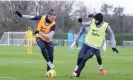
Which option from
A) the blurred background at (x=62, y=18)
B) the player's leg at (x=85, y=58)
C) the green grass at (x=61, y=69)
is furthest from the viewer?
the blurred background at (x=62, y=18)

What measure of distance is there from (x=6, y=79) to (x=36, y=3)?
73796 mm

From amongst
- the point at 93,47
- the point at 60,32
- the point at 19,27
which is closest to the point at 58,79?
the point at 93,47

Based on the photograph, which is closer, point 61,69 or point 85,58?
point 85,58

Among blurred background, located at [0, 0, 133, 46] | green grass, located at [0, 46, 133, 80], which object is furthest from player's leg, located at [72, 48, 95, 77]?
blurred background, located at [0, 0, 133, 46]

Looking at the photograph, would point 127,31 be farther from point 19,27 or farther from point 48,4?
point 48,4

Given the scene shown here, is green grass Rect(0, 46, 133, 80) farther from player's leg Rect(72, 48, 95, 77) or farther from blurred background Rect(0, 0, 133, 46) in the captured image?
blurred background Rect(0, 0, 133, 46)

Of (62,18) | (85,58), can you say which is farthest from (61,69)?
(62,18)

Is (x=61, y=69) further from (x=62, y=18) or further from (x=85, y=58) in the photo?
(x=62, y=18)

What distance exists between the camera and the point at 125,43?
6000 centimetres

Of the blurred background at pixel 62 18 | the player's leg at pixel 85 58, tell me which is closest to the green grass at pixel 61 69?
the player's leg at pixel 85 58

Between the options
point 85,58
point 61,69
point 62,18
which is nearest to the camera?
point 85,58

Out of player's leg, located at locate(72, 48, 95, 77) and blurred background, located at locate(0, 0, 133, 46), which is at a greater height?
player's leg, located at locate(72, 48, 95, 77)

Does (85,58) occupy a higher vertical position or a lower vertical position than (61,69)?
higher

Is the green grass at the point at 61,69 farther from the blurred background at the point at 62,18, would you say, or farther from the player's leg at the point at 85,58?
the blurred background at the point at 62,18
